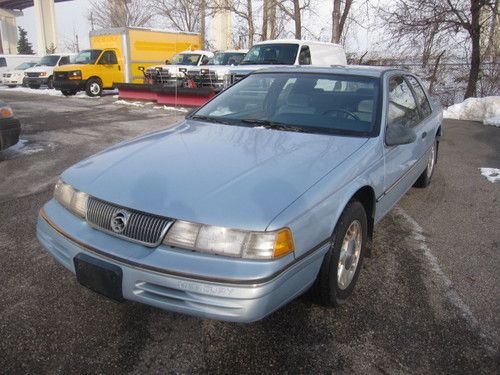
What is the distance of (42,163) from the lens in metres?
6.54

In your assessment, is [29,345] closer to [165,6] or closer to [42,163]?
[42,163]

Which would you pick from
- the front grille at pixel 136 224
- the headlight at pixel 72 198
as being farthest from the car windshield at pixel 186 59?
the front grille at pixel 136 224

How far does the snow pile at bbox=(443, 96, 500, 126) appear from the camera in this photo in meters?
11.2

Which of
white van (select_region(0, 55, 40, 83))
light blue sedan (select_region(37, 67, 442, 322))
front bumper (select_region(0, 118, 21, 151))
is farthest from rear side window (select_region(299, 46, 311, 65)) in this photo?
white van (select_region(0, 55, 40, 83))

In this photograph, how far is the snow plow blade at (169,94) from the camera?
13164 mm

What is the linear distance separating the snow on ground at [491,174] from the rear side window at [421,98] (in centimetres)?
182

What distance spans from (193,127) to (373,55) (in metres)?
16.3

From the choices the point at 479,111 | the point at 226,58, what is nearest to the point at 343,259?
the point at 479,111

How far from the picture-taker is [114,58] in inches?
729

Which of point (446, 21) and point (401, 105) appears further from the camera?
point (446, 21)

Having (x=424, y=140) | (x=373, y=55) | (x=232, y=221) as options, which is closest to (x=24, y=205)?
(x=232, y=221)

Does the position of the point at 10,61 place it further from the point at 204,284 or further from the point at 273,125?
the point at 204,284

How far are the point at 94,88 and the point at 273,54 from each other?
9276 millimetres

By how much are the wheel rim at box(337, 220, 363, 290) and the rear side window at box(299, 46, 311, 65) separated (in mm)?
9518
